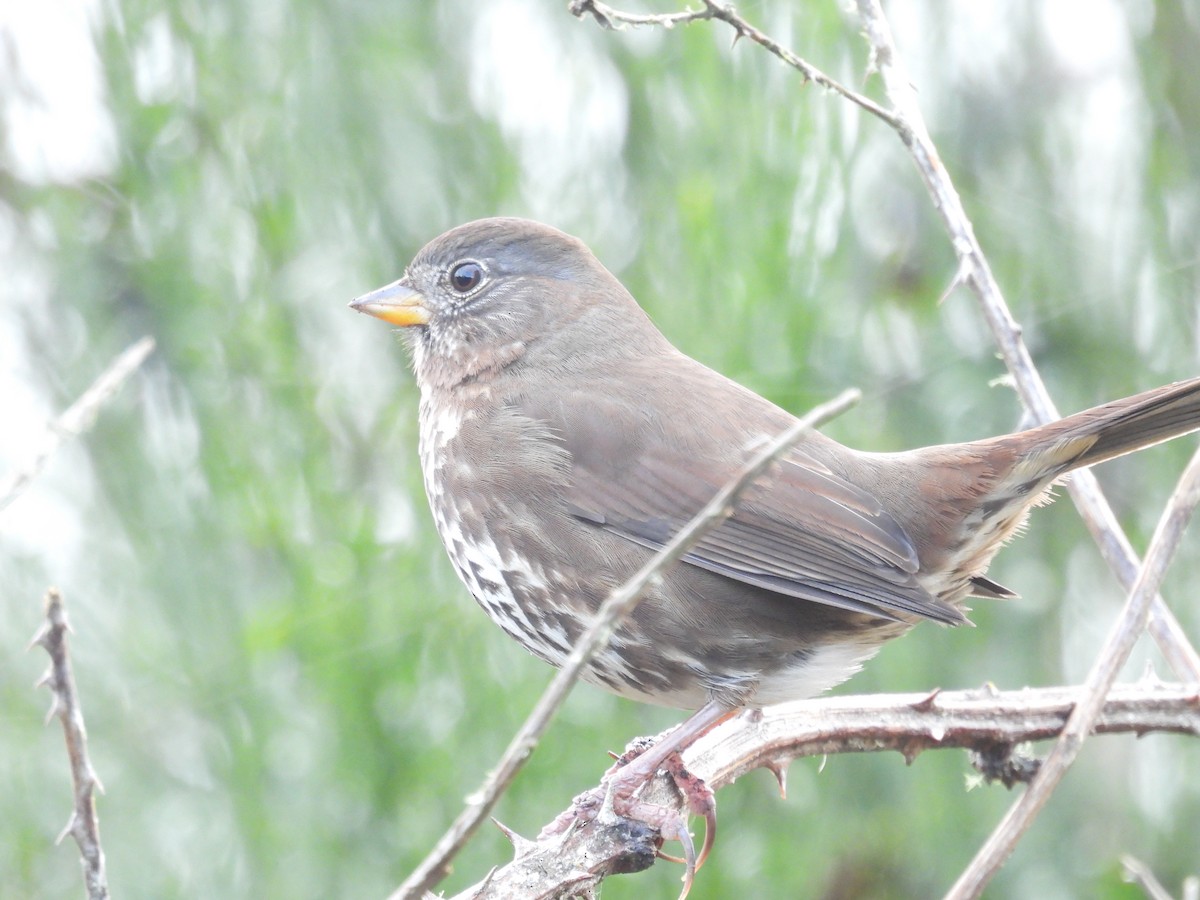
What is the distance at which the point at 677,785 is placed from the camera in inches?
128

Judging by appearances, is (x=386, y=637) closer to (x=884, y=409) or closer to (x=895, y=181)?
(x=884, y=409)

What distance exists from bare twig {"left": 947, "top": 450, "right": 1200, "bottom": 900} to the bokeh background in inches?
103

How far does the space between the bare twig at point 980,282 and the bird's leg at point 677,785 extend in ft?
3.14

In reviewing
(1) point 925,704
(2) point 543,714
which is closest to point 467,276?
(1) point 925,704

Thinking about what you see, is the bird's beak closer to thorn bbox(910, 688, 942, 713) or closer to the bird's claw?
the bird's claw

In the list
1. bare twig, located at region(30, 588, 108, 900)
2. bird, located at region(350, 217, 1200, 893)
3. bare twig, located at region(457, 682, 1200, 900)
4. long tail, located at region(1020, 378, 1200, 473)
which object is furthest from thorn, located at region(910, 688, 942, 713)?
bare twig, located at region(30, 588, 108, 900)

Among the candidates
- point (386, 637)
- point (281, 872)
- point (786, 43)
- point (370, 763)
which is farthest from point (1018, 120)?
point (281, 872)

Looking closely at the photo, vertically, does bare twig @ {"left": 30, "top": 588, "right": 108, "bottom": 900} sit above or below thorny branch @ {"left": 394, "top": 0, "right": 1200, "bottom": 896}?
below

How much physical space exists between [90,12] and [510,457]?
2.84 m

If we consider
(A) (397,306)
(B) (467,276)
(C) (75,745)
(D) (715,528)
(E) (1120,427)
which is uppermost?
(B) (467,276)

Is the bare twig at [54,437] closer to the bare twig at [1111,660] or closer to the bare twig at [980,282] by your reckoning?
the bare twig at [1111,660]

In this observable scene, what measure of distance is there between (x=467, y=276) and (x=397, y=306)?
0.75 ft

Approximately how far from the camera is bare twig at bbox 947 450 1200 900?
2.09m

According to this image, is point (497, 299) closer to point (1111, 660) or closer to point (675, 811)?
point (675, 811)
